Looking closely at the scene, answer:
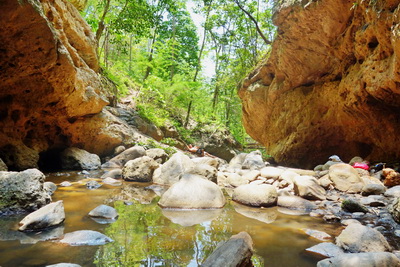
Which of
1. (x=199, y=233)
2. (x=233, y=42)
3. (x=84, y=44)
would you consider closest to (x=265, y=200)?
(x=199, y=233)

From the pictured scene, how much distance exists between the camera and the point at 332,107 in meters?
8.93

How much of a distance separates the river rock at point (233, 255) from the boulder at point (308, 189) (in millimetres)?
3206

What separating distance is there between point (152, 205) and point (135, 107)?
33.5ft

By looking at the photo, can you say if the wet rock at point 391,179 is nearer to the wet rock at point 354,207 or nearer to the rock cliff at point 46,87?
the wet rock at point 354,207

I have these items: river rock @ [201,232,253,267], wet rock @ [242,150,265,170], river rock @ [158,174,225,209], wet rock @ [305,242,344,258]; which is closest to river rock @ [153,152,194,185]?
river rock @ [158,174,225,209]

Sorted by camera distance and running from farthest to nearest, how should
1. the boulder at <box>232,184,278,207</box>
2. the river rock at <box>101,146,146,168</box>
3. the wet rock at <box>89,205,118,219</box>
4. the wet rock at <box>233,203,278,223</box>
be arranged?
the river rock at <box>101,146,146,168</box> → the boulder at <box>232,184,278,207</box> → the wet rock at <box>233,203,278,223</box> → the wet rock at <box>89,205,118,219</box>

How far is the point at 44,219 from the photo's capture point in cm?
304

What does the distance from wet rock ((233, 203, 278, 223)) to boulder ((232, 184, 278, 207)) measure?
149mm

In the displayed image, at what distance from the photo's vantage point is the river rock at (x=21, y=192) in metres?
3.55

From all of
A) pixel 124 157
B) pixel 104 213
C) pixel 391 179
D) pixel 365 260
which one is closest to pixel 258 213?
pixel 365 260

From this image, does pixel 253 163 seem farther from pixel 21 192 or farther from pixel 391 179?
pixel 21 192

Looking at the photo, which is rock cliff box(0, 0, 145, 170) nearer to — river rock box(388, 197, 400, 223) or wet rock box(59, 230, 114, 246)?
wet rock box(59, 230, 114, 246)

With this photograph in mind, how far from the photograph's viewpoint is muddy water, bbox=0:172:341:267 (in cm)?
238

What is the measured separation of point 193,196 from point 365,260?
2677 millimetres
